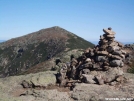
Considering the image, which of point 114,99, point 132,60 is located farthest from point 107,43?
point 132,60

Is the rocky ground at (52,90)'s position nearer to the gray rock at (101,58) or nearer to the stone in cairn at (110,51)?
the stone in cairn at (110,51)

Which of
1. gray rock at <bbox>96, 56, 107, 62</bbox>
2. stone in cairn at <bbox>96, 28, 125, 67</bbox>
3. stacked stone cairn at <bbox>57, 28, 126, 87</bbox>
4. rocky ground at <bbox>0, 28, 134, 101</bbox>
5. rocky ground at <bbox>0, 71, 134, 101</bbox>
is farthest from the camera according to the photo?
gray rock at <bbox>96, 56, 107, 62</bbox>

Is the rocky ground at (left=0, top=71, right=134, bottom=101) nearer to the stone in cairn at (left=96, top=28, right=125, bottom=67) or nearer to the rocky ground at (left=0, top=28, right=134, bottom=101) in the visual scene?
the rocky ground at (left=0, top=28, right=134, bottom=101)

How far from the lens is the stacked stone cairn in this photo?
37.7 m

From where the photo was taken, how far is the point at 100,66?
133 ft

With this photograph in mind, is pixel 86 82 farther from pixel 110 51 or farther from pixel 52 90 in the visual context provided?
pixel 110 51

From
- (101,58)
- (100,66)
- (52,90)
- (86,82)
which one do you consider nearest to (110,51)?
(101,58)

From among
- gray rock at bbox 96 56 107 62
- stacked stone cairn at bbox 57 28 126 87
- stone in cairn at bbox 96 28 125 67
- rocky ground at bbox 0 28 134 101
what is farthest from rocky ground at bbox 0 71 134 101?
gray rock at bbox 96 56 107 62

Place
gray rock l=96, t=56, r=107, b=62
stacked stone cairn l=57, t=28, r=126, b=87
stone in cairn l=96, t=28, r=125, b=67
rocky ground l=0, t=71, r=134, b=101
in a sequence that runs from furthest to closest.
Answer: gray rock l=96, t=56, r=107, b=62, stone in cairn l=96, t=28, r=125, b=67, stacked stone cairn l=57, t=28, r=126, b=87, rocky ground l=0, t=71, r=134, b=101

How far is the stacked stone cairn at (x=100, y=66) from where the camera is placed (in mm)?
37719

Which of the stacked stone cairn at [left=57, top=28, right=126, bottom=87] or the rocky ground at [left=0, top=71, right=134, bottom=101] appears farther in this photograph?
the stacked stone cairn at [left=57, top=28, right=126, bottom=87]

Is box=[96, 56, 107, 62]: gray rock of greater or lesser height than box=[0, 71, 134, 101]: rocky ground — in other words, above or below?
above

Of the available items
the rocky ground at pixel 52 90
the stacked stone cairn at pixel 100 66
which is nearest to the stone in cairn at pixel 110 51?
the stacked stone cairn at pixel 100 66

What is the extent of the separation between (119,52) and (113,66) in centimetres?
286
